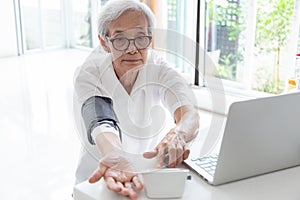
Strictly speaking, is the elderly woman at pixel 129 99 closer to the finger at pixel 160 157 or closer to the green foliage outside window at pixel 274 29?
the finger at pixel 160 157

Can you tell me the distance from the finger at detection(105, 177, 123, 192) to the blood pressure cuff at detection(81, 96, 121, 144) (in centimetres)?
23

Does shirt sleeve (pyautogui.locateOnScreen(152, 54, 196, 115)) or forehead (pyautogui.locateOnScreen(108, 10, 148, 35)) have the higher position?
forehead (pyautogui.locateOnScreen(108, 10, 148, 35))

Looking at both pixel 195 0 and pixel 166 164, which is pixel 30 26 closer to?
pixel 195 0

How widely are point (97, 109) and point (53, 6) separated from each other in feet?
17.4

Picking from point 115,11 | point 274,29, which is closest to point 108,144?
point 115,11

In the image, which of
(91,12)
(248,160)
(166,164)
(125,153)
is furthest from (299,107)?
(91,12)

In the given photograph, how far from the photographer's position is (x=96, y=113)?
1.33 metres

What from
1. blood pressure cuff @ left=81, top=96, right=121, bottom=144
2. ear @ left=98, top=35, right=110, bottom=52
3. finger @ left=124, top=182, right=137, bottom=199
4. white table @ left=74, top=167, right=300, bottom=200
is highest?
ear @ left=98, top=35, right=110, bottom=52

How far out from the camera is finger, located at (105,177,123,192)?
3.56 feet

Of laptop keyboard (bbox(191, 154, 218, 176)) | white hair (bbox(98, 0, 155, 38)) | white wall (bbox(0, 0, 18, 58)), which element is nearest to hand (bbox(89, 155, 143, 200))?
laptop keyboard (bbox(191, 154, 218, 176))

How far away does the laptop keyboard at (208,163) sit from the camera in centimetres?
125

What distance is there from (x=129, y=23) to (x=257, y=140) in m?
0.58

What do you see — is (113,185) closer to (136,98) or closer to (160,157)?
(160,157)

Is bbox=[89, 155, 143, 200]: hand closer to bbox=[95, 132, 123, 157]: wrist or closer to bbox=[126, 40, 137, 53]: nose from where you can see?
bbox=[95, 132, 123, 157]: wrist
